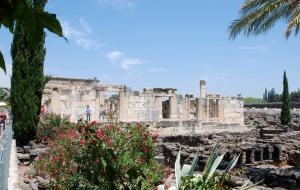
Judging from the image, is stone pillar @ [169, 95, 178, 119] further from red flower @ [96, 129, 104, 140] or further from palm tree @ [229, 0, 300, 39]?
red flower @ [96, 129, 104, 140]

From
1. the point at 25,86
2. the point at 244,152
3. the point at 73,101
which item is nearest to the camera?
the point at 25,86

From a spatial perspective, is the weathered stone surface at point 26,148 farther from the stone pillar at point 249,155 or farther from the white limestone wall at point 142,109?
the white limestone wall at point 142,109

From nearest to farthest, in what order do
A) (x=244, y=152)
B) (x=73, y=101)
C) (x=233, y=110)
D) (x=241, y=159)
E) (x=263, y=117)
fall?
(x=241, y=159) < (x=244, y=152) < (x=73, y=101) < (x=233, y=110) < (x=263, y=117)

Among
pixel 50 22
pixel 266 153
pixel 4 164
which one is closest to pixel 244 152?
pixel 266 153

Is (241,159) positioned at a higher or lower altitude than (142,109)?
lower

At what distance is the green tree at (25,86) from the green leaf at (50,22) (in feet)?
37.8

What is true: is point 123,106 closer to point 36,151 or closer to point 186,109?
point 186,109

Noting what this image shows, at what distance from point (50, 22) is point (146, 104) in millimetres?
20766

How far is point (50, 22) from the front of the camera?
1.03 metres

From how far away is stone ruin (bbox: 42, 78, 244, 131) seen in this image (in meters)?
19.2

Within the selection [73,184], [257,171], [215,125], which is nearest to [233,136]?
[215,125]

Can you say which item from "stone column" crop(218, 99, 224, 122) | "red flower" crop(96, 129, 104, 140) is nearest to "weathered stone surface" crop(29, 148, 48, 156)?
"red flower" crop(96, 129, 104, 140)

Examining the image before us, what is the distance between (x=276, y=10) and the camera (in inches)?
456

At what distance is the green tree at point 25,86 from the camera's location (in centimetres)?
1212
